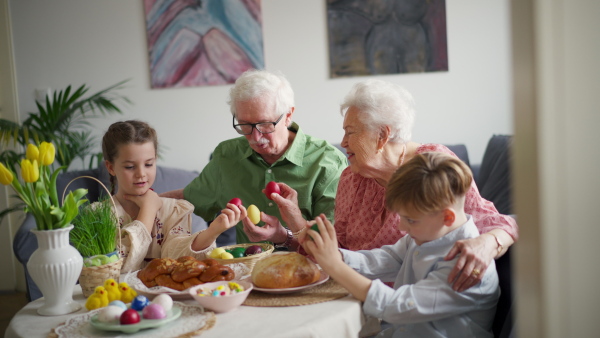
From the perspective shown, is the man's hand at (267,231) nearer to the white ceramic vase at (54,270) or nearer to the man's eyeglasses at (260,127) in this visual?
the man's eyeglasses at (260,127)

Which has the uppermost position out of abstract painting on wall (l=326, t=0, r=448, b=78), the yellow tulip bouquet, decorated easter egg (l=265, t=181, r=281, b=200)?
abstract painting on wall (l=326, t=0, r=448, b=78)

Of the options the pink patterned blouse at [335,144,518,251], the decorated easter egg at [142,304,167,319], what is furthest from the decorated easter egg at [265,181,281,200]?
the decorated easter egg at [142,304,167,319]

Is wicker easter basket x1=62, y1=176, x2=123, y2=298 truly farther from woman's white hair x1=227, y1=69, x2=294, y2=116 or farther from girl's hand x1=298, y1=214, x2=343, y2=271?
woman's white hair x1=227, y1=69, x2=294, y2=116

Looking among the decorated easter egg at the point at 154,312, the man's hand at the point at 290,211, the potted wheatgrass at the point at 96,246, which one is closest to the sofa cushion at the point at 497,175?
the man's hand at the point at 290,211

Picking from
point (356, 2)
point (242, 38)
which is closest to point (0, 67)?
point (242, 38)

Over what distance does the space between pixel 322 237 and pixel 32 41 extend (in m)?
3.52

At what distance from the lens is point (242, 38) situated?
4.23 meters

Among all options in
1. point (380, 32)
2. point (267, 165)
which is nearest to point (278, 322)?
point (267, 165)

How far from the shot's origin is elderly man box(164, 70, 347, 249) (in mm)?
2266

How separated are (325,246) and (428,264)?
276 millimetres

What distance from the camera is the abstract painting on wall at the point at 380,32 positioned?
14.0ft

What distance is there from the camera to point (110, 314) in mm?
1243

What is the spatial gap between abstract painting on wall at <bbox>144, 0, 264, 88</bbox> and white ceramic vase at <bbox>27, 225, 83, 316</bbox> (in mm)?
2901

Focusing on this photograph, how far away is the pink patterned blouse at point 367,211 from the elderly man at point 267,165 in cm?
19
